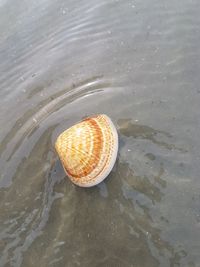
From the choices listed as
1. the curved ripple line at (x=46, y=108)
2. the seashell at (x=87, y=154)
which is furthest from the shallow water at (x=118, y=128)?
the seashell at (x=87, y=154)

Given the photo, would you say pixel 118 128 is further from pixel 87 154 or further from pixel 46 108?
pixel 46 108

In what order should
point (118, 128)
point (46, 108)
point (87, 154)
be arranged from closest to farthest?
point (87, 154), point (118, 128), point (46, 108)

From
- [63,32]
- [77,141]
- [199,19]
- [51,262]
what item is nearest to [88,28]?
[63,32]

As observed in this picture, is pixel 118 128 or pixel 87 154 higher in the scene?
pixel 87 154

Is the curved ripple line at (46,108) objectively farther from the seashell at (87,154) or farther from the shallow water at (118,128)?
A: the seashell at (87,154)

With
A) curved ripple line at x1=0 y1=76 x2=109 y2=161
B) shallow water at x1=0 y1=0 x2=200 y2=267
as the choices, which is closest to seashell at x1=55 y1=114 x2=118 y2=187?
shallow water at x1=0 y1=0 x2=200 y2=267

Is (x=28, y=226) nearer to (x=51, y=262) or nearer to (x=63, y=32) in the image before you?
(x=51, y=262)

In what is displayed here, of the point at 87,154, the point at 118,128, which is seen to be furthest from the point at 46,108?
the point at 87,154
